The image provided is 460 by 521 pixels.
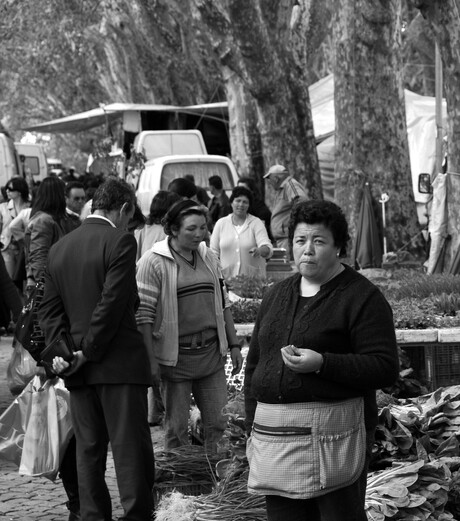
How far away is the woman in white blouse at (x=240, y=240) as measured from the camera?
1154 centimetres

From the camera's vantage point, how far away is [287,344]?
4488 mm

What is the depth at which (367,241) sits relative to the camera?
16.5 metres

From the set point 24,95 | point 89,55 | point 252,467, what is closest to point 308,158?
point 252,467

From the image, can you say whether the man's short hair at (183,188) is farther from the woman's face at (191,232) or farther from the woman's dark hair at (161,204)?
the woman's face at (191,232)

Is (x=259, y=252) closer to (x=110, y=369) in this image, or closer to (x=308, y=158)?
(x=110, y=369)

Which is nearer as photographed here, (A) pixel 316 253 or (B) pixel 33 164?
(A) pixel 316 253

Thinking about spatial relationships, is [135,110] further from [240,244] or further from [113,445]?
[113,445]

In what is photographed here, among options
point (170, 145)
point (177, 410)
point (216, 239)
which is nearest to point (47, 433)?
point (177, 410)

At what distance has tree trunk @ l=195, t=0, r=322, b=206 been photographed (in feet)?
68.2

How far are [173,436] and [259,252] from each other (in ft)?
15.1

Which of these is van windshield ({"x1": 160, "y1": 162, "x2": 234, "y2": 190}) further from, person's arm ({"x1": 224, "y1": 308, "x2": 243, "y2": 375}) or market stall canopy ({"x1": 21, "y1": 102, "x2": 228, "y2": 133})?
person's arm ({"x1": 224, "y1": 308, "x2": 243, "y2": 375})

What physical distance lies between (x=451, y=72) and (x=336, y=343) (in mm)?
9842

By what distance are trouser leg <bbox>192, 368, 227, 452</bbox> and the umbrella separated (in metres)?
9.47

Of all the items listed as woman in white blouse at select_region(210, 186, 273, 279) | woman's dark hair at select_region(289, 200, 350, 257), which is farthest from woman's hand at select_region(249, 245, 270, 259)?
woman's dark hair at select_region(289, 200, 350, 257)
